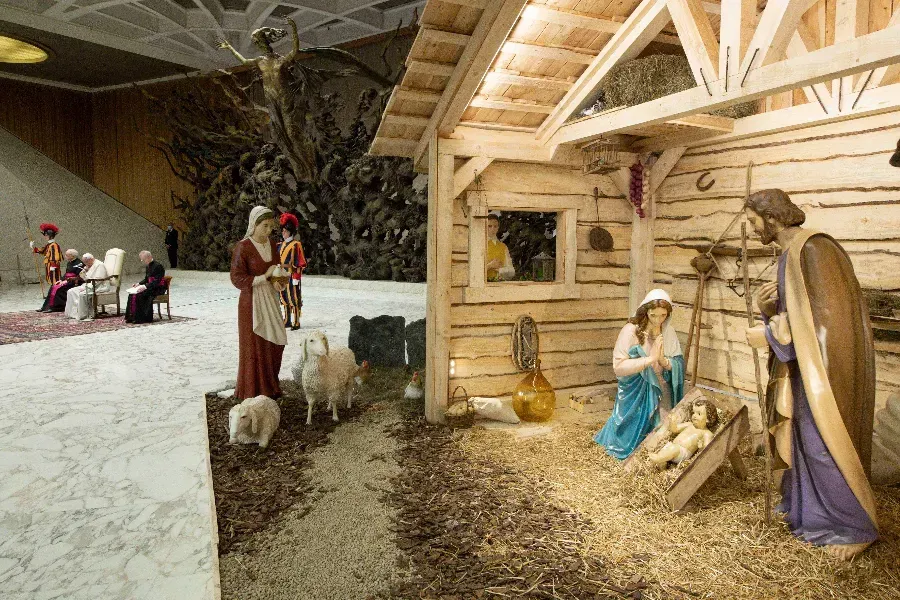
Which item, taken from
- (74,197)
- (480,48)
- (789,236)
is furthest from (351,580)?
(74,197)

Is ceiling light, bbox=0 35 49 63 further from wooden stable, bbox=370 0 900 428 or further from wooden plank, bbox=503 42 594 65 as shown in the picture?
wooden plank, bbox=503 42 594 65

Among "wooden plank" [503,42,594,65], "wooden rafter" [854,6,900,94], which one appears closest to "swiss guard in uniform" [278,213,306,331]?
"wooden plank" [503,42,594,65]

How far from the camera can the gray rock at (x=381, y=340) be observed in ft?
26.2

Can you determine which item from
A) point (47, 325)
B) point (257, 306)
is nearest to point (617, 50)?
point (257, 306)

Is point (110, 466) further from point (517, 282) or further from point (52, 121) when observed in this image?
point (52, 121)

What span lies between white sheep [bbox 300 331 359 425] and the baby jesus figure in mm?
3085

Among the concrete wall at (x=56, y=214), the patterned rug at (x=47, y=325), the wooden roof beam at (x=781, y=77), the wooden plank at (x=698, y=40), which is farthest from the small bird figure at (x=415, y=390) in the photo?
the concrete wall at (x=56, y=214)

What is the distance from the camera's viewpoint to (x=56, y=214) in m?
20.8

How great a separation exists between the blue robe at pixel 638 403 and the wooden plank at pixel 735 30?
7.31 feet

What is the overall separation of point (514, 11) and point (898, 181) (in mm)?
3110

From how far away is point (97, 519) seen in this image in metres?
3.75

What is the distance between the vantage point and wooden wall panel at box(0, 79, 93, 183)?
862 inches

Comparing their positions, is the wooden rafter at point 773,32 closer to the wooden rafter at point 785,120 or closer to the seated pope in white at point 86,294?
the wooden rafter at point 785,120

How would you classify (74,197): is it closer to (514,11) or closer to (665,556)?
(514,11)
